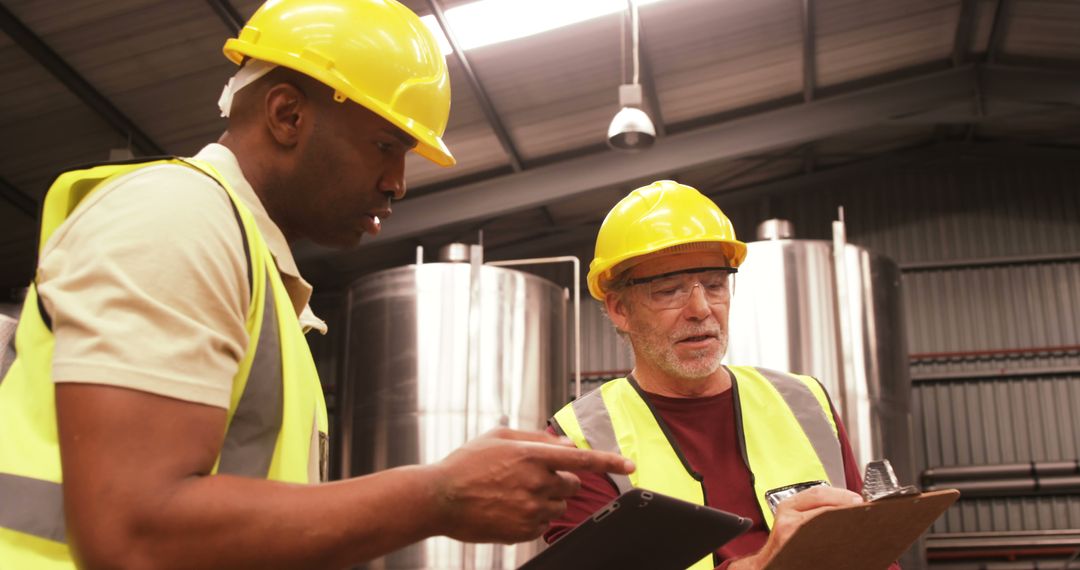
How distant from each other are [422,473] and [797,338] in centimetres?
859

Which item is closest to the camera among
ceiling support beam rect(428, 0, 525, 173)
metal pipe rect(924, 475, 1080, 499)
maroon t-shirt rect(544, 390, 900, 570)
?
maroon t-shirt rect(544, 390, 900, 570)

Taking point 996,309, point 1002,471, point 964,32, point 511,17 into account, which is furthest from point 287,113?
point 996,309

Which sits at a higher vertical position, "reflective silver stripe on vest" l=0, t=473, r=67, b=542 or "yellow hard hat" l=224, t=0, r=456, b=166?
"yellow hard hat" l=224, t=0, r=456, b=166

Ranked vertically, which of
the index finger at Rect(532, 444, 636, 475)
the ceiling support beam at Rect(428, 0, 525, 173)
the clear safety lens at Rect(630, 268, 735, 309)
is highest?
the ceiling support beam at Rect(428, 0, 525, 173)

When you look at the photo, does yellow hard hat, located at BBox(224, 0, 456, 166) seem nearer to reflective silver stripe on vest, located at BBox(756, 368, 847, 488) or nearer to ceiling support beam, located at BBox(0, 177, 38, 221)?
reflective silver stripe on vest, located at BBox(756, 368, 847, 488)

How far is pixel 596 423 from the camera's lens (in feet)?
11.1

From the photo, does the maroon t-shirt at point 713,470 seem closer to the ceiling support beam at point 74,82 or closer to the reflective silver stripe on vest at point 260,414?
the reflective silver stripe on vest at point 260,414

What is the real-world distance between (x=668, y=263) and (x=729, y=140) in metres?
9.09

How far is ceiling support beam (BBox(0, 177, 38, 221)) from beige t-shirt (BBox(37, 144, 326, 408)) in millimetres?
10355

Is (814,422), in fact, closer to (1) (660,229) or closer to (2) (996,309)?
(1) (660,229)

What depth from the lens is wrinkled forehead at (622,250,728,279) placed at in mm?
3781

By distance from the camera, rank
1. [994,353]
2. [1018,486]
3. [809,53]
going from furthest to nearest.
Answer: [994,353] < [1018,486] < [809,53]

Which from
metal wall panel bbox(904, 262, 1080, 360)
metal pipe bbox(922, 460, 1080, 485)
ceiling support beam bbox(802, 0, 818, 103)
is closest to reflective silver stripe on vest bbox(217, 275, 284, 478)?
ceiling support beam bbox(802, 0, 818, 103)

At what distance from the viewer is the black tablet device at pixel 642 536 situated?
1705mm
